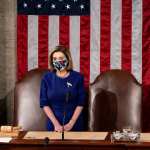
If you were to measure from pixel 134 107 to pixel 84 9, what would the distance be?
1.42 m

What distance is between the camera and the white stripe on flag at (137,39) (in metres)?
6.50

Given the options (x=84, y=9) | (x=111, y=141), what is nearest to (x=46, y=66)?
(x=84, y=9)

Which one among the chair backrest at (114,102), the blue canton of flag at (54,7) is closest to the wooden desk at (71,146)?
the chair backrest at (114,102)

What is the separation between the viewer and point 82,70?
261 inches

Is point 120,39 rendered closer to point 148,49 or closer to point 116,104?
point 148,49

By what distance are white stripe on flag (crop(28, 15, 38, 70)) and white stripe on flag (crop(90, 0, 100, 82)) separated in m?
0.69

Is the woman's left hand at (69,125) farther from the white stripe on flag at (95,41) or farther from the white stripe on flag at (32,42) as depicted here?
the white stripe on flag at (32,42)

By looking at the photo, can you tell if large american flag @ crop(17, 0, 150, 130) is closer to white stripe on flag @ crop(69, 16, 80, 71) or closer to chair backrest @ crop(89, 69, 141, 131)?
white stripe on flag @ crop(69, 16, 80, 71)

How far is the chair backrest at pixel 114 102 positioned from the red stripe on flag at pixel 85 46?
0.49m

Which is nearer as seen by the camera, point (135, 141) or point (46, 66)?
point (135, 141)

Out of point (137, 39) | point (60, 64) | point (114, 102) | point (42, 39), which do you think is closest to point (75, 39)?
point (42, 39)

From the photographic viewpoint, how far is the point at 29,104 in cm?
614

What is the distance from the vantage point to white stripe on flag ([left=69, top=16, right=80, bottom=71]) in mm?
6578

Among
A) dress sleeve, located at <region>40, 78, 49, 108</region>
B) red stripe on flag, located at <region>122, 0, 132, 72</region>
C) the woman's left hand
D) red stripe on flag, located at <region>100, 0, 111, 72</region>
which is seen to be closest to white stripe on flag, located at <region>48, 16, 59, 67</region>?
red stripe on flag, located at <region>100, 0, 111, 72</region>
